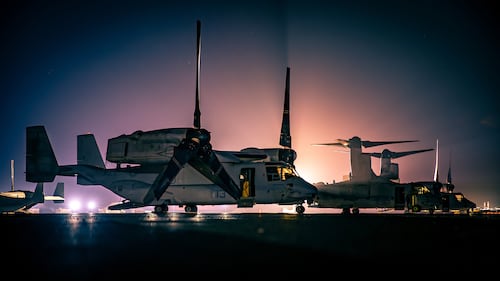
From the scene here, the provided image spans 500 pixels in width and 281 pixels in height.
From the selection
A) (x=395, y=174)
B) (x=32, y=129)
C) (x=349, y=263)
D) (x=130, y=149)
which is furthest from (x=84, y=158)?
(x=349, y=263)

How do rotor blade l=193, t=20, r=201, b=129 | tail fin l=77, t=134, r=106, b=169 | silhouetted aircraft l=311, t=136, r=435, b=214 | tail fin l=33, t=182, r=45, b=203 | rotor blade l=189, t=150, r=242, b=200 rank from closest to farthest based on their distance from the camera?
rotor blade l=193, t=20, r=201, b=129
rotor blade l=189, t=150, r=242, b=200
tail fin l=77, t=134, r=106, b=169
silhouetted aircraft l=311, t=136, r=435, b=214
tail fin l=33, t=182, r=45, b=203

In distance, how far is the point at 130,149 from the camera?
30938 mm

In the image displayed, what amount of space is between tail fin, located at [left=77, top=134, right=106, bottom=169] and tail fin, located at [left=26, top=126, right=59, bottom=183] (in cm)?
235

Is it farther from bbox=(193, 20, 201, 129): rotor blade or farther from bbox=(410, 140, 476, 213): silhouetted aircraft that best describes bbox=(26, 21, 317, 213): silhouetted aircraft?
bbox=(410, 140, 476, 213): silhouetted aircraft

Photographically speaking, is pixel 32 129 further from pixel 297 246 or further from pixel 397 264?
pixel 397 264

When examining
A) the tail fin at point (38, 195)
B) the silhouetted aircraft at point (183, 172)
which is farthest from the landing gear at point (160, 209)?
the tail fin at point (38, 195)

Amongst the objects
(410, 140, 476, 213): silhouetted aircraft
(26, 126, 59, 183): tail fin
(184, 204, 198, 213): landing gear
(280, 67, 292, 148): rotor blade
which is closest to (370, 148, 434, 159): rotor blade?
(410, 140, 476, 213): silhouetted aircraft

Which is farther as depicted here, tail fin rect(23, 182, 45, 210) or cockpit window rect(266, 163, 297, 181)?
tail fin rect(23, 182, 45, 210)

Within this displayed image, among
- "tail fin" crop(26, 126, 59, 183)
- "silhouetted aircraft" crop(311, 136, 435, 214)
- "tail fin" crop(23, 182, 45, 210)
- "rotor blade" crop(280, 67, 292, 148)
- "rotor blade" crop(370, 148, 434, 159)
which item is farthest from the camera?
"tail fin" crop(23, 182, 45, 210)

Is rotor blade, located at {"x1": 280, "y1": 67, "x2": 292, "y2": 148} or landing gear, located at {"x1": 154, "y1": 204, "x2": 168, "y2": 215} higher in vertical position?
rotor blade, located at {"x1": 280, "y1": 67, "x2": 292, "y2": 148}

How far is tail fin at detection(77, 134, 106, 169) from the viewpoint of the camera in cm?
3703

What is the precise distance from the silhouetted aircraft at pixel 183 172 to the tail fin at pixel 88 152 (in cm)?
231

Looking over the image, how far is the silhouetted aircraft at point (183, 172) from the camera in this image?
29.7 metres

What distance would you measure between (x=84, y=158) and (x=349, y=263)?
34084 millimetres
